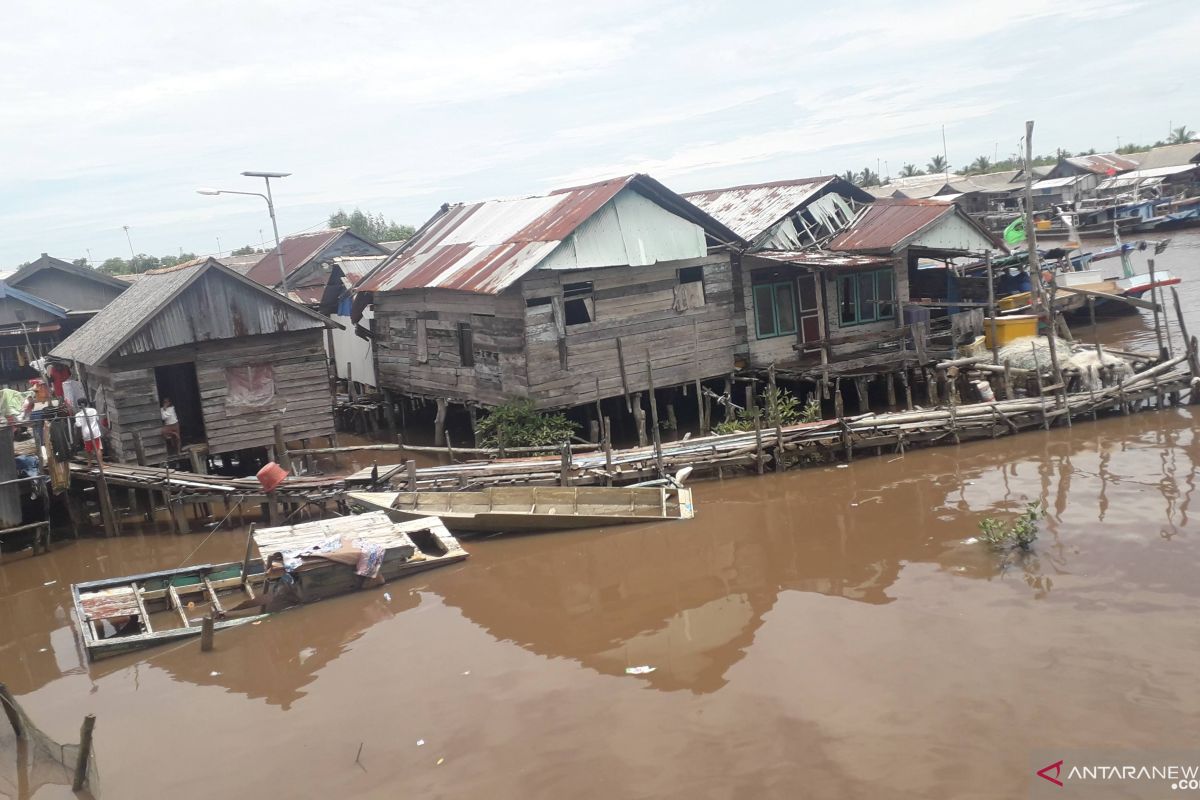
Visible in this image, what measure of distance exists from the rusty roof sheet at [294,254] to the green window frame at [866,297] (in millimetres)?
16160

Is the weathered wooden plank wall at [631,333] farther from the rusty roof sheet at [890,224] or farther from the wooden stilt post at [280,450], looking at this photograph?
the wooden stilt post at [280,450]

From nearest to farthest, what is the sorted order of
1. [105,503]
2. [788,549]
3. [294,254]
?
[788,549]
[105,503]
[294,254]

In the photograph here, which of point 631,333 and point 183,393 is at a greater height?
point 631,333

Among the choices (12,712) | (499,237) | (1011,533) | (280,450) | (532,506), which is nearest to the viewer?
(12,712)

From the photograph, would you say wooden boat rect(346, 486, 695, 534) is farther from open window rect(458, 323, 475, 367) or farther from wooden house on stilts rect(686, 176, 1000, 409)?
wooden house on stilts rect(686, 176, 1000, 409)

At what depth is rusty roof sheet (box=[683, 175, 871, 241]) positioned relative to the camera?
21.8 metres

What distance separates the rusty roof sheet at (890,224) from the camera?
20.9 meters

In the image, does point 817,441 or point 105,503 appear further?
point 817,441

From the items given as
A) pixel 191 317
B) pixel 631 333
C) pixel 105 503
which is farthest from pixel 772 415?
pixel 105 503

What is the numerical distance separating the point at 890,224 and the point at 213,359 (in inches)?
566

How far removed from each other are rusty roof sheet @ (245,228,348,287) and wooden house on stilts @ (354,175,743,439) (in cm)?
1007

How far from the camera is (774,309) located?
21.2m

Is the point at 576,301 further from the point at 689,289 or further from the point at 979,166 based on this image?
the point at 979,166

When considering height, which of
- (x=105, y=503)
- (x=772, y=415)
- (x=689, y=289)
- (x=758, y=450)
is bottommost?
(x=758, y=450)
